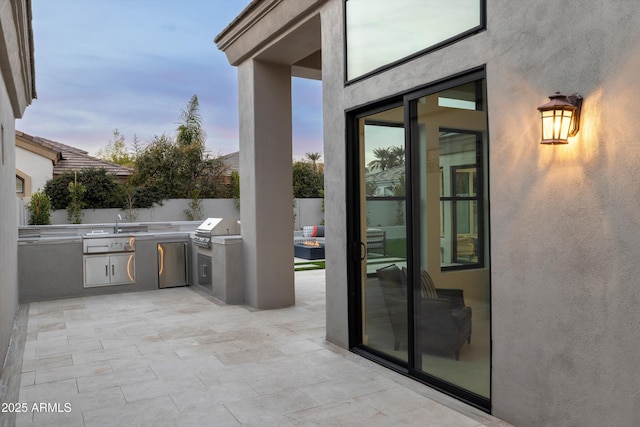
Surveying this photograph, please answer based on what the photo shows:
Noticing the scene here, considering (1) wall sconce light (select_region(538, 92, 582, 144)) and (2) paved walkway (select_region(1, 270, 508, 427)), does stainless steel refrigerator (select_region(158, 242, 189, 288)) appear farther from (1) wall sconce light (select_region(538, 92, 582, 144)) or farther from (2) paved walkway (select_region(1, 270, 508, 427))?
(1) wall sconce light (select_region(538, 92, 582, 144))

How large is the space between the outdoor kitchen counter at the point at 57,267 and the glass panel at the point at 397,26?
5601 mm

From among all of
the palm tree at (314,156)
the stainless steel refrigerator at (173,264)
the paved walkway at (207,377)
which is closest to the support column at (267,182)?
the paved walkway at (207,377)

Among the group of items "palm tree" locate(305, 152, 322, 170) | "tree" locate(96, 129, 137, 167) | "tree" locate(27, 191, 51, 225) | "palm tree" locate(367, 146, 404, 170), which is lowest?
"tree" locate(27, 191, 51, 225)

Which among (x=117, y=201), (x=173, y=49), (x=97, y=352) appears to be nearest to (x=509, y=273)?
(x=97, y=352)

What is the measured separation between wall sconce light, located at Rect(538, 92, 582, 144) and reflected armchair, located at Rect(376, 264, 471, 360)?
56.3 inches

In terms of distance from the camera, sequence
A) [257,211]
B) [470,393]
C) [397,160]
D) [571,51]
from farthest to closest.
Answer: [257,211] → [397,160] → [470,393] → [571,51]

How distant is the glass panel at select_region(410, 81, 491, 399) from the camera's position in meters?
3.58

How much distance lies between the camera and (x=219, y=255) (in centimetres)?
759

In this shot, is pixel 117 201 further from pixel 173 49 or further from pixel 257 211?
pixel 173 49

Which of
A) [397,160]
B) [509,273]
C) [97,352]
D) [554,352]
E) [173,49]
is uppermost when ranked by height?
[173,49]

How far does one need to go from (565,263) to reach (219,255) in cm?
557

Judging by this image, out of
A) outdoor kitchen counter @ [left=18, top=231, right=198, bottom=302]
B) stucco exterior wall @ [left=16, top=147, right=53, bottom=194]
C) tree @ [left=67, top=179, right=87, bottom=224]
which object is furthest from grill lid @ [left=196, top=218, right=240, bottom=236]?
stucco exterior wall @ [left=16, top=147, right=53, bottom=194]

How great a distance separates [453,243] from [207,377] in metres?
2.35

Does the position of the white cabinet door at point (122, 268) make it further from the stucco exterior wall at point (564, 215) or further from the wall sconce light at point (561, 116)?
the wall sconce light at point (561, 116)
